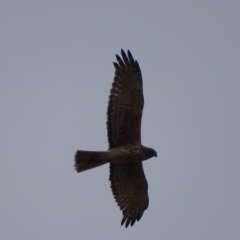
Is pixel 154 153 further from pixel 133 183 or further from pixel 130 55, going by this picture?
pixel 130 55

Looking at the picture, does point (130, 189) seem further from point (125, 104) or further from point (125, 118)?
point (125, 104)

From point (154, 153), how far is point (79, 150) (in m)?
1.47

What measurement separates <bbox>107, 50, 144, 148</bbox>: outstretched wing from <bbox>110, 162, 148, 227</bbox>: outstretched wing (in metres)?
0.77

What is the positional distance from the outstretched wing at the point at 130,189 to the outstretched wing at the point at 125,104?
77cm

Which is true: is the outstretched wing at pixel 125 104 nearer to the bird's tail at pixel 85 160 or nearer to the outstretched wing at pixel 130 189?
the bird's tail at pixel 85 160

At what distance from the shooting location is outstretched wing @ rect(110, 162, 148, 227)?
1516 cm

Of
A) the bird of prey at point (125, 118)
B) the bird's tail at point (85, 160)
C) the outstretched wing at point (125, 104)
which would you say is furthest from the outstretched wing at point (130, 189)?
the bird's tail at point (85, 160)

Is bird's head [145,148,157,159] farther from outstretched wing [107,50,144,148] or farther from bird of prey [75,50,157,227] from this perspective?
outstretched wing [107,50,144,148]

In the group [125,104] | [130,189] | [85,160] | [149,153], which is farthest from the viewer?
[130,189]

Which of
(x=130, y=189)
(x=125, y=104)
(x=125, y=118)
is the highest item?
(x=125, y=104)

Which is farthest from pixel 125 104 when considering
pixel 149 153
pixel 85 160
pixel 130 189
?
pixel 130 189

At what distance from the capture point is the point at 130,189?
15344 millimetres

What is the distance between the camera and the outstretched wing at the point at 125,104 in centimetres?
1445

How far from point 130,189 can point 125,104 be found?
1.86 metres
